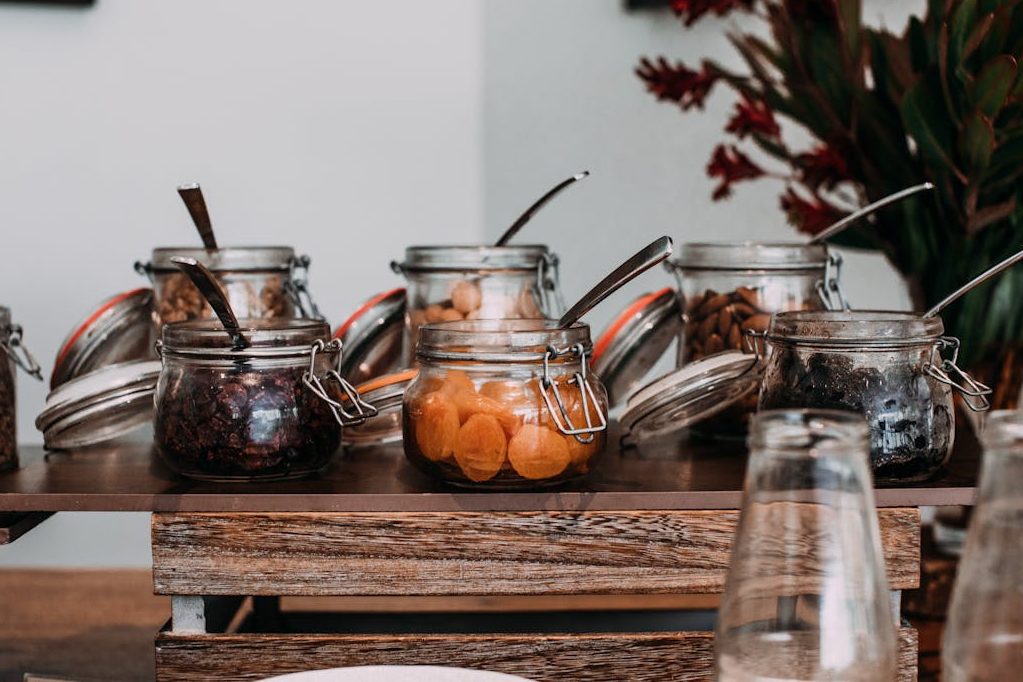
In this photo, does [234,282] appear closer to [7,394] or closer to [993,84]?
[7,394]

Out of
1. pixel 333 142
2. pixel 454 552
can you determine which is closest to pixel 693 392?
pixel 454 552

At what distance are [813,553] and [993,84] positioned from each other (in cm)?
65

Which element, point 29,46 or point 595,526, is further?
point 29,46

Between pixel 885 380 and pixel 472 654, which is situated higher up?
pixel 885 380

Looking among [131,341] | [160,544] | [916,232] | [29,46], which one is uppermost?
[29,46]

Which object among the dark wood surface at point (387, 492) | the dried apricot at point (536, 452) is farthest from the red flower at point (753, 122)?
the dried apricot at point (536, 452)

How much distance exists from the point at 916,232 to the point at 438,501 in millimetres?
571

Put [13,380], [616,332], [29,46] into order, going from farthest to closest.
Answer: [29,46] < [616,332] < [13,380]

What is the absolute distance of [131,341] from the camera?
99 cm

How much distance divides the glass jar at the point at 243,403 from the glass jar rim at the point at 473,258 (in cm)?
17

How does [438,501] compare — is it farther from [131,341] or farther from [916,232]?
[916,232]

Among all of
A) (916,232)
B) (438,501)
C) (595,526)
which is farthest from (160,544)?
(916,232)

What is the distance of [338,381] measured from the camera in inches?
31.9

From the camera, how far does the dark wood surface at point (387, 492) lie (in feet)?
2.36
